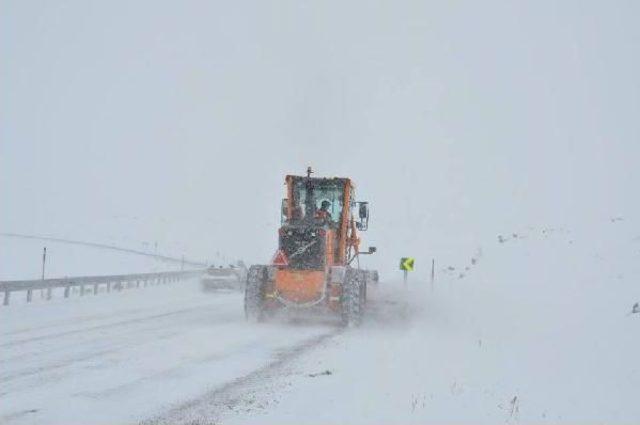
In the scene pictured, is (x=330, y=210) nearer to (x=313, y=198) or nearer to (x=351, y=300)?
(x=313, y=198)

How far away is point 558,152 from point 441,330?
91938 millimetres

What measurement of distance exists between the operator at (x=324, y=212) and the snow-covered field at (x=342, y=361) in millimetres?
2672

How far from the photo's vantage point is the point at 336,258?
56.8 ft

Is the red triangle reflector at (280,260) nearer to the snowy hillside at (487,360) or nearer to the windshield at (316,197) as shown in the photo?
the windshield at (316,197)

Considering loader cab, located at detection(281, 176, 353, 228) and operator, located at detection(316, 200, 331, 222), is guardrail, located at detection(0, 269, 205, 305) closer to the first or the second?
loader cab, located at detection(281, 176, 353, 228)

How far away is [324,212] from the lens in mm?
17484

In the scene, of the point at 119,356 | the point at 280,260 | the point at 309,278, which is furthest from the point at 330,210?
the point at 119,356

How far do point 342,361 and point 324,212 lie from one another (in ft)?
22.8

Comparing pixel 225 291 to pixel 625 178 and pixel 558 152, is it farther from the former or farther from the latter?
pixel 558 152

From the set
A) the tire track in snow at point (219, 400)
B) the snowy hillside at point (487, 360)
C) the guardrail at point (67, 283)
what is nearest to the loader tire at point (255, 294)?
the snowy hillside at point (487, 360)

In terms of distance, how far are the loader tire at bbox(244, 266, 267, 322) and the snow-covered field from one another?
0.45m

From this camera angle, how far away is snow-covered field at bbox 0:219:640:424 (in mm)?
7582

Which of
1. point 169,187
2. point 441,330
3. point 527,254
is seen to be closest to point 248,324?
point 441,330

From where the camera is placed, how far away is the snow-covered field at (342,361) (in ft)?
24.9
